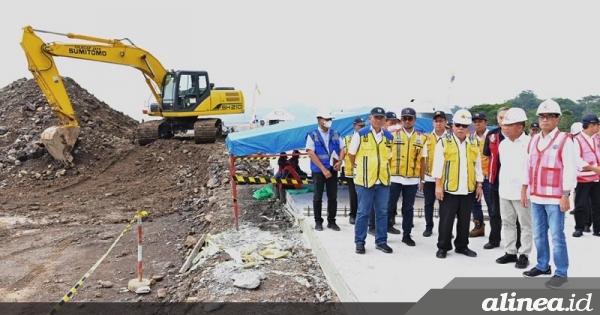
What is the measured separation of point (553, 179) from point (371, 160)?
Answer: 69.2 inches

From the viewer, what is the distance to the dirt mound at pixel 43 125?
14.5 meters

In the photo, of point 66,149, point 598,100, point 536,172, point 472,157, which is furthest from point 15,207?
point 598,100

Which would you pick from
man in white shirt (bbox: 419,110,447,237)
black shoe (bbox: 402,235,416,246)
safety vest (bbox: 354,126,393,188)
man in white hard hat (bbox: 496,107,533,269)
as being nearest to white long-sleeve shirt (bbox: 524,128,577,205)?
man in white hard hat (bbox: 496,107,533,269)

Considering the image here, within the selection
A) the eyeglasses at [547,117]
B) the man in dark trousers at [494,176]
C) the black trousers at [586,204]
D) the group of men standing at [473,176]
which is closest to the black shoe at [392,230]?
the group of men standing at [473,176]

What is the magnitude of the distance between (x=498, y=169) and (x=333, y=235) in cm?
210

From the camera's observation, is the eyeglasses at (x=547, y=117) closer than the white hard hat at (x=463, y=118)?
Yes

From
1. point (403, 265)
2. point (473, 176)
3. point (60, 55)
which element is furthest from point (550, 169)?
point (60, 55)

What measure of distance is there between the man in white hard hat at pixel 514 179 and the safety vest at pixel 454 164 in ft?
0.94

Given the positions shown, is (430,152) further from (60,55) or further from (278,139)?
(60,55)

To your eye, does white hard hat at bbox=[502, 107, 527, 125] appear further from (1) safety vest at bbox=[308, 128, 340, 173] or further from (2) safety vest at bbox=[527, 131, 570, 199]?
(1) safety vest at bbox=[308, 128, 340, 173]

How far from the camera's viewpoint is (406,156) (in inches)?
218

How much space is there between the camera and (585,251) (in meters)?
5.03

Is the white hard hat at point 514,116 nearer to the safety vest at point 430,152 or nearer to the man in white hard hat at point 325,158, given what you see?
the safety vest at point 430,152

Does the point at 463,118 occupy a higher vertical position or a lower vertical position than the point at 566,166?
higher
